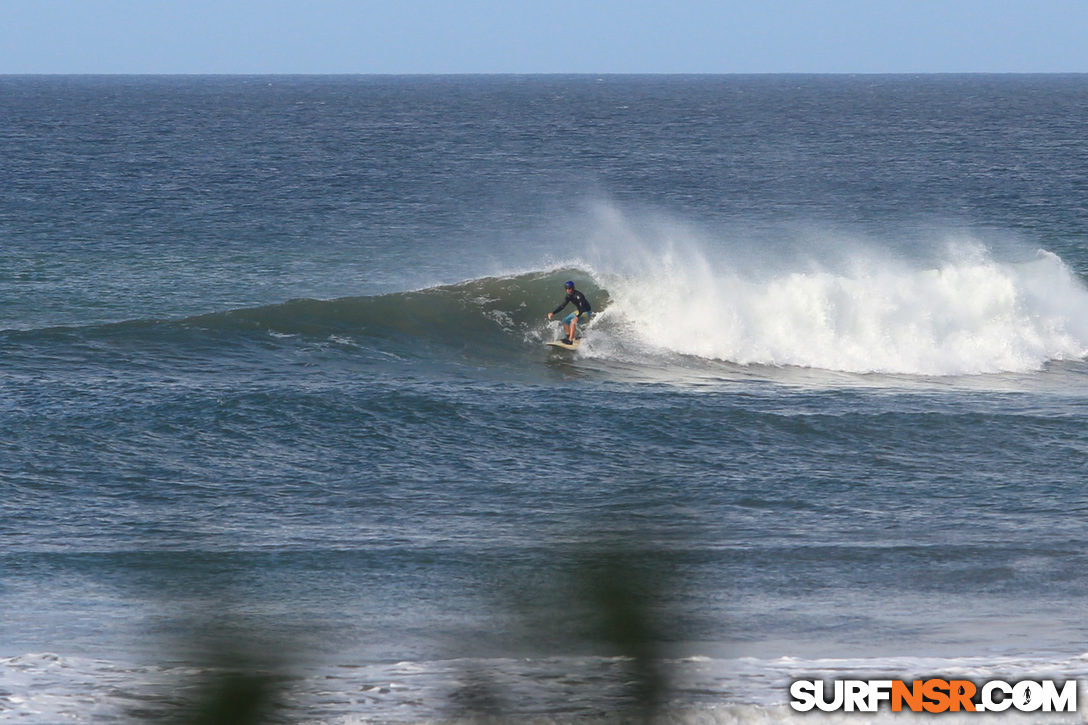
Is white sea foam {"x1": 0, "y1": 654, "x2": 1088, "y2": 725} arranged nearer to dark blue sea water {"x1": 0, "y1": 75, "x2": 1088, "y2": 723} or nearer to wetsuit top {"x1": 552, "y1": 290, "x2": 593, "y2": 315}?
dark blue sea water {"x1": 0, "y1": 75, "x2": 1088, "y2": 723}

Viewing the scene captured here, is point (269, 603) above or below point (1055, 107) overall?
below

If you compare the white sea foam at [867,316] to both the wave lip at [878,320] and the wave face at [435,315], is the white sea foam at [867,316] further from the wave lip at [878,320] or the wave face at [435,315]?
the wave face at [435,315]

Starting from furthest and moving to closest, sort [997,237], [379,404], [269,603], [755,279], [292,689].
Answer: [997,237], [755,279], [379,404], [269,603], [292,689]

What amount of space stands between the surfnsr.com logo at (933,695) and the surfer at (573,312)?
12.8m

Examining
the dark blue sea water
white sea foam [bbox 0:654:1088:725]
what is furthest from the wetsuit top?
white sea foam [bbox 0:654:1088:725]

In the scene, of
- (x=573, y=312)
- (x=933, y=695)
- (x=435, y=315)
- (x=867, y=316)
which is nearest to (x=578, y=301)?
(x=573, y=312)

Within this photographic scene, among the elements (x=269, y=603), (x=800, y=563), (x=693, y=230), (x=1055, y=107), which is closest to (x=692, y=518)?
(x=800, y=563)

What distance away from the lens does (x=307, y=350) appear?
2150 centimetres

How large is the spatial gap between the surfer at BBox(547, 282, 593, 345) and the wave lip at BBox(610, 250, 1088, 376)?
1.67 metres

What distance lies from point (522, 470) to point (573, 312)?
8.15m

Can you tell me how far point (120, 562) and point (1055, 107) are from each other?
441ft

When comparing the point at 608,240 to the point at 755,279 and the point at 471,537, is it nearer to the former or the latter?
the point at 755,279

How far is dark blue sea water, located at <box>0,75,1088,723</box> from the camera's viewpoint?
9719 mm

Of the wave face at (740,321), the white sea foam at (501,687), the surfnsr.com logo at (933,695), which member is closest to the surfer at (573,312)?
the wave face at (740,321)
